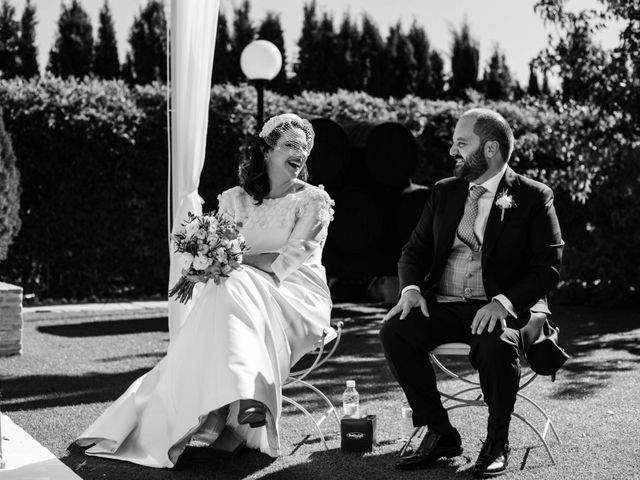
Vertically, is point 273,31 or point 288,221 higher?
point 273,31

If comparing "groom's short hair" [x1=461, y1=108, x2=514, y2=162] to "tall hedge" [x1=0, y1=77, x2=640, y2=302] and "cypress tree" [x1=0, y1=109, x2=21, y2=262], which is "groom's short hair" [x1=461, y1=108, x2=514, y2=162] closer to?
"tall hedge" [x1=0, y1=77, x2=640, y2=302]

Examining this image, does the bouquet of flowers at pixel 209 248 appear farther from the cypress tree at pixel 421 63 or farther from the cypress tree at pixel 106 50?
the cypress tree at pixel 421 63

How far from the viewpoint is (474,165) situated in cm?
426

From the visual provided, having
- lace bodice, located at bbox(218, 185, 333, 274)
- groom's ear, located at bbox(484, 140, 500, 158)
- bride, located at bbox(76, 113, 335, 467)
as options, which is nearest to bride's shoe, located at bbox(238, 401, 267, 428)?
bride, located at bbox(76, 113, 335, 467)

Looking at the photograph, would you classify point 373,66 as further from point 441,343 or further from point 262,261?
point 441,343

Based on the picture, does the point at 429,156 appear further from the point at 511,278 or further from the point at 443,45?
the point at 443,45

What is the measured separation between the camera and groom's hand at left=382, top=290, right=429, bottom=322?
4.17 meters

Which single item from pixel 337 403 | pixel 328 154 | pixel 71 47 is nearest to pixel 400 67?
pixel 71 47

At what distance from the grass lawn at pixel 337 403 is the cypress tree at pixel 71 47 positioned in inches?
503

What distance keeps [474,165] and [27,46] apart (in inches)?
709

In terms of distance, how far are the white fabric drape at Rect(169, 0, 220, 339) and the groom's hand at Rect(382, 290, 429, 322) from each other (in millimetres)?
1726

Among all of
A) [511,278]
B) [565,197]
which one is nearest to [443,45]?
[565,197]

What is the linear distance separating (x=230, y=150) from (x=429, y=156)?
9.01 ft

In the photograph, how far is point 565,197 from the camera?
12555 millimetres
